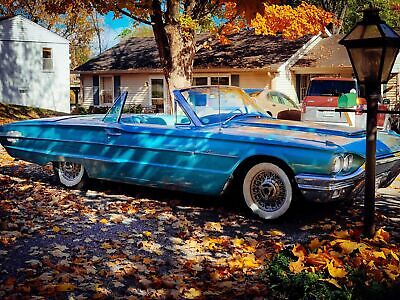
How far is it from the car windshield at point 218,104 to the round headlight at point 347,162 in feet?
5.86

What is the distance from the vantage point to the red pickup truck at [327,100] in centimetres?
1483

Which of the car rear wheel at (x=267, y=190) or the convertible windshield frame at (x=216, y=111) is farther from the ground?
the convertible windshield frame at (x=216, y=111)

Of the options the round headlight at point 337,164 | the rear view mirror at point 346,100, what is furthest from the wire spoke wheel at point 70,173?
the rear view mirror at point 346,100

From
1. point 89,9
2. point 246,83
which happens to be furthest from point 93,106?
point 89,9

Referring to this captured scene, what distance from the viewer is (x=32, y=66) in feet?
105

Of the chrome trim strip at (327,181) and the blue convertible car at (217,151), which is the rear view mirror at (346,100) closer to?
the blue convertible car at (217,151)

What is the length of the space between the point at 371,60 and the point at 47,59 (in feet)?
98.8

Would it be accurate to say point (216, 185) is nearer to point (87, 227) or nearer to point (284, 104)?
point (87, 227)

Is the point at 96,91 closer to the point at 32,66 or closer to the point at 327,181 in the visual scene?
the point at 32,66

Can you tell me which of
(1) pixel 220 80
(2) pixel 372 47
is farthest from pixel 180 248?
(1) pixel 220 80

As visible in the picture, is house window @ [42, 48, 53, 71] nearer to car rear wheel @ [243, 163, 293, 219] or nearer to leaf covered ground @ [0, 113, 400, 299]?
leaf covered ground @ [0, 113, 400, 299]

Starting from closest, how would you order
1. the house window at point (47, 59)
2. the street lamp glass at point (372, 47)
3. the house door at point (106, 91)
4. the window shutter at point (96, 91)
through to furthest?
the street lamp glass at point (372, 47)
the house door at point (106, 91)
the window shutter at point (96, 91)
the house window at point (47, 59)

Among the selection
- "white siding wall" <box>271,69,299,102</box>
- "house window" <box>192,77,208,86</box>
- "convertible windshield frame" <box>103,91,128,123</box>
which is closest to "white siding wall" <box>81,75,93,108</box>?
"house window" <box>192,77,208,86</box>

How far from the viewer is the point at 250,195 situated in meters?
6.33
